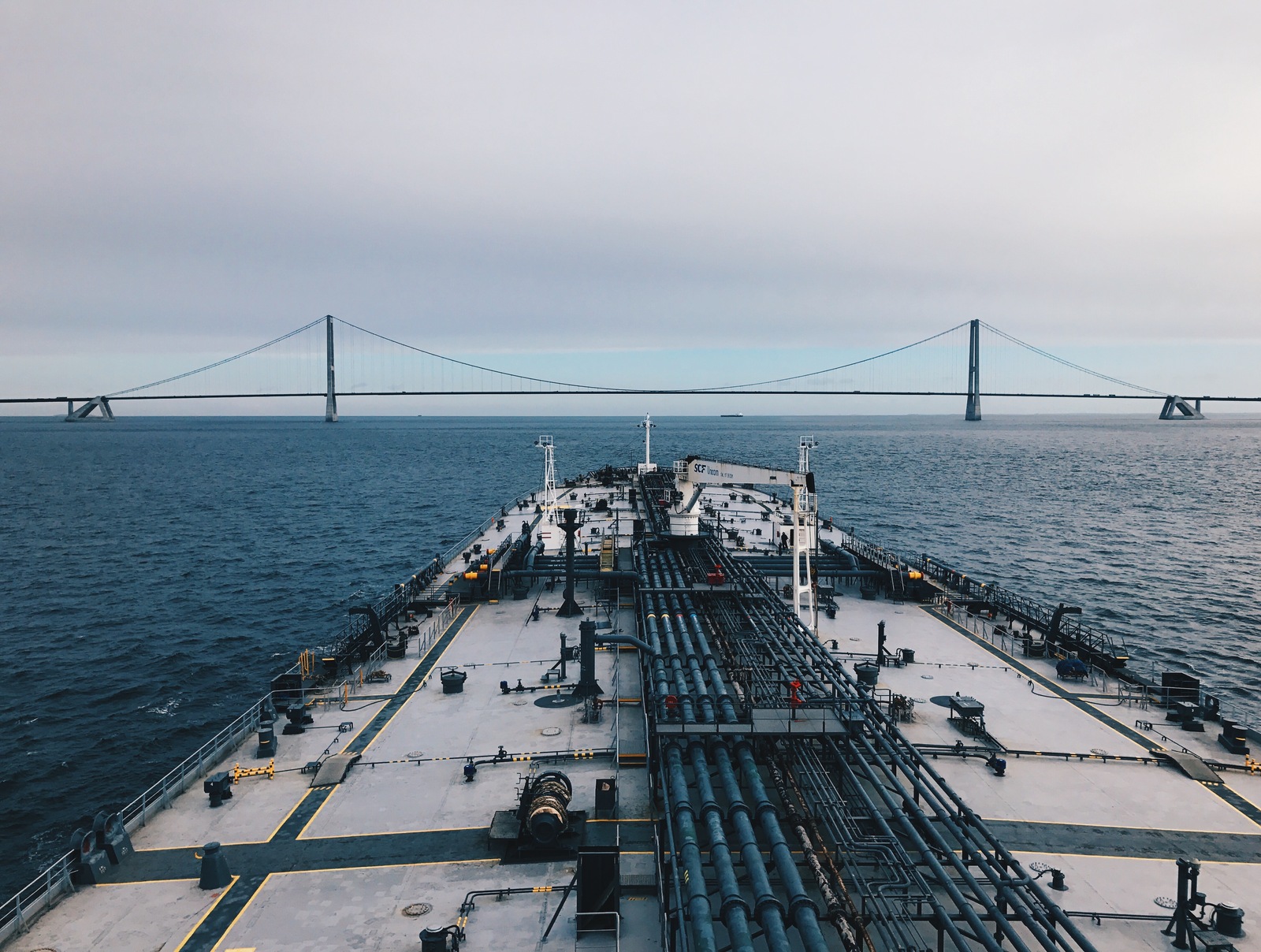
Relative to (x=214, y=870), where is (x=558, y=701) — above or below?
above

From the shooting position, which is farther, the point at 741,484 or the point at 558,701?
the point at 741,484

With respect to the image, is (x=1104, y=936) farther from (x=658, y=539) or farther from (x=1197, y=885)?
(x=658, y=539)

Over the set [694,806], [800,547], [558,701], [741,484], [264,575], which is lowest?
[264,575]

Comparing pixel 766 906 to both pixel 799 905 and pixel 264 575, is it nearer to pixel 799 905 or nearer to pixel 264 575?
pixel 799 905

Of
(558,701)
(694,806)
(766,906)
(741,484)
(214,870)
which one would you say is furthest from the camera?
(741,484)

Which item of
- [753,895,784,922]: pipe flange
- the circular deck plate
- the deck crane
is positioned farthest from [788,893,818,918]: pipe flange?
the deck crane

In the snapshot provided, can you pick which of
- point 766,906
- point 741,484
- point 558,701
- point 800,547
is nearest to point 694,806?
point 766,906
